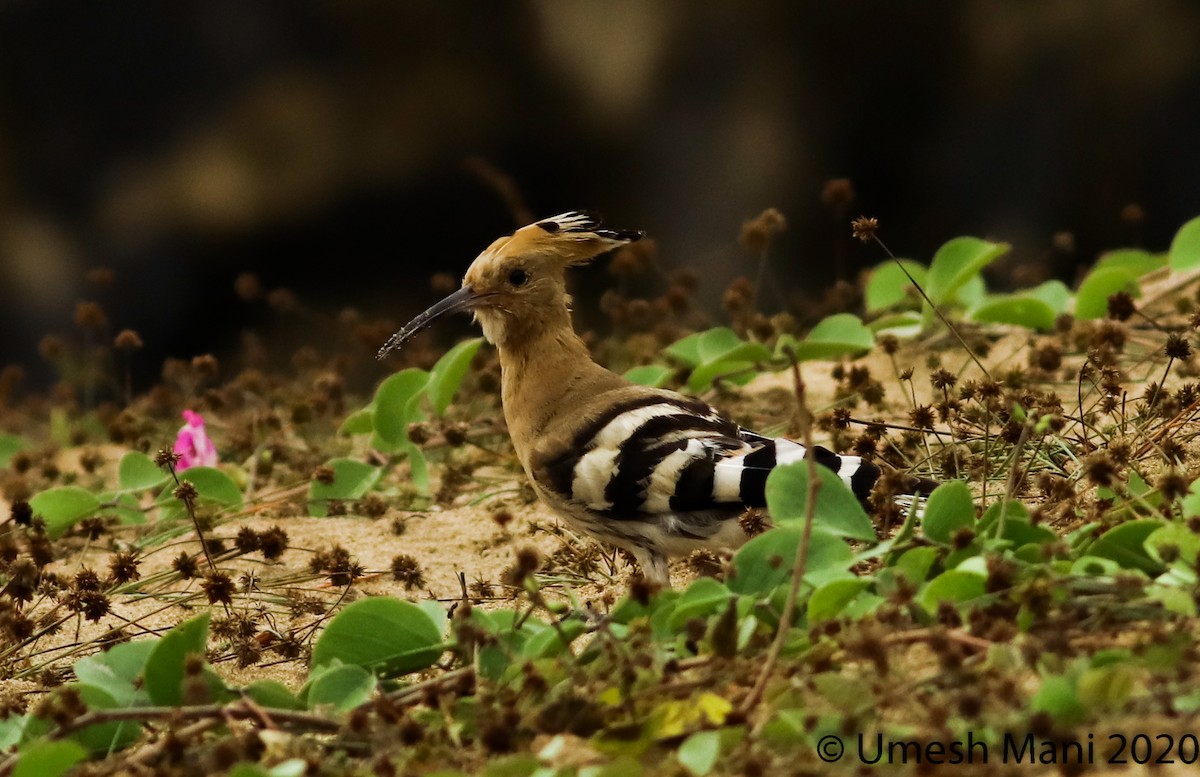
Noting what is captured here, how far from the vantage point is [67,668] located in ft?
10.6

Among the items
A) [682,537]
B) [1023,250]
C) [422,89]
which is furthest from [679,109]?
[682,537]

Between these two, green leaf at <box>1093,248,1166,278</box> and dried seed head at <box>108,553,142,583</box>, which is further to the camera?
green leaf at <box>1093,248,1166,278</box>

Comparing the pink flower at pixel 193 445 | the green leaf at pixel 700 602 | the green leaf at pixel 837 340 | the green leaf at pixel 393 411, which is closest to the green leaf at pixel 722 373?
the green leaf at pixel 837 340

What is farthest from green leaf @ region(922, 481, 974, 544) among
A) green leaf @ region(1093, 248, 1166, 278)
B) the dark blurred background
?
the dark blurred background

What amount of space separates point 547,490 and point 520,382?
425 millimetres

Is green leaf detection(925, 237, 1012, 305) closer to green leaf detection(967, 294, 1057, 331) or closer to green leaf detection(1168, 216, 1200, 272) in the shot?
green leaf detection(967, 294, 1057, 331)

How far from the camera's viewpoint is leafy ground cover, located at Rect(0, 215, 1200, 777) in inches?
85.3

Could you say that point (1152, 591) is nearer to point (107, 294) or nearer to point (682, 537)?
point (682, 537)

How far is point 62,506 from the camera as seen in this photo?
13.4 ft

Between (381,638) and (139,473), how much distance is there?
73.9 inches

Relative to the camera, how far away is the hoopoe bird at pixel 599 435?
3188 mm

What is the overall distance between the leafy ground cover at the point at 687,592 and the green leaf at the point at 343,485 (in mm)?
10

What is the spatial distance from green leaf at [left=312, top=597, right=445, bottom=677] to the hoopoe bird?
72 cm

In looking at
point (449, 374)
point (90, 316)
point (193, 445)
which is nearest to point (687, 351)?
point (449, 374)
